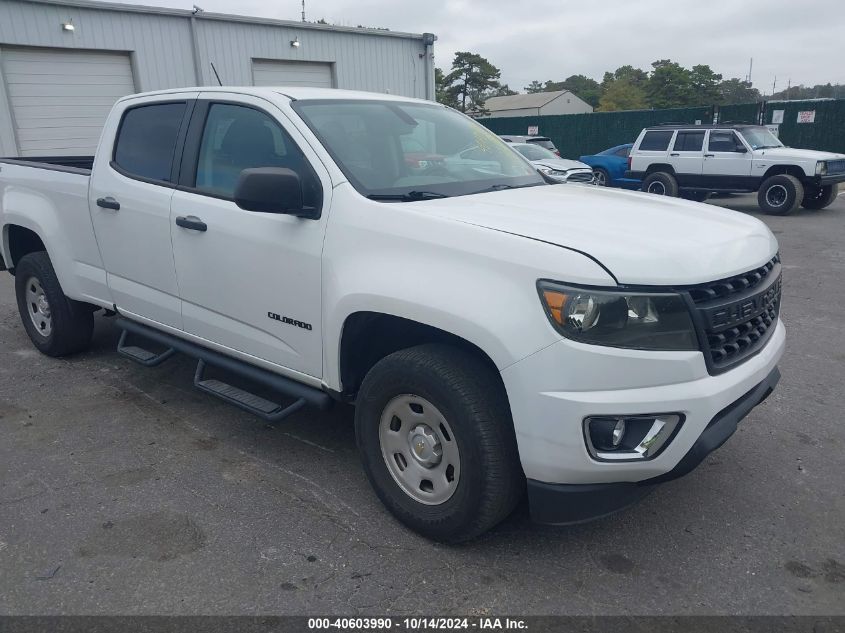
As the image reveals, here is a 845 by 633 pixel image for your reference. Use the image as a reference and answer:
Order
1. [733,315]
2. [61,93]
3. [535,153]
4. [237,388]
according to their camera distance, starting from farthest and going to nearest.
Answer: [535,153], [61,93], [237,388], [733,315]

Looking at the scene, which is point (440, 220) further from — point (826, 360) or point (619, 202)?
point (826, 360)

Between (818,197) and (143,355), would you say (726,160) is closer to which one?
(818,197)

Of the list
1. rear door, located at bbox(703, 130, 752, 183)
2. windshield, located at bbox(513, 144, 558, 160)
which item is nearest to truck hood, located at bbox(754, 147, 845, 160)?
rear door, located at bbox(703, 130, 752, 183)

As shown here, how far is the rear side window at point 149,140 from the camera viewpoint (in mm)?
4055

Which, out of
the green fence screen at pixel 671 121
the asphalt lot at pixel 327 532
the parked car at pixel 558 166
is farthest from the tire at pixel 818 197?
the asphalt lot at pixel 327 532

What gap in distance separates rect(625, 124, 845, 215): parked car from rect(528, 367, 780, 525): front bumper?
13.0 meters

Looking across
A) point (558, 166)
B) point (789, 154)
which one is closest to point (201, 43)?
point (558, 166)

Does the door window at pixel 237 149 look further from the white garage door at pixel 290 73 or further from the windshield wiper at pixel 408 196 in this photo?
the white garage door at pixel 290 73

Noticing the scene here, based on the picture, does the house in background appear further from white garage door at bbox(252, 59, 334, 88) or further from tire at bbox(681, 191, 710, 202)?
tire at bbox(681, 191, 710, 202)

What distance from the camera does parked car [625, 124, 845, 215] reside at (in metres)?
13.7

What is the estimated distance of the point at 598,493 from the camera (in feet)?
8.27

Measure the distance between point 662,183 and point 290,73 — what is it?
9.11 meters

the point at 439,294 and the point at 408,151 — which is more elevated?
the point at 408,151

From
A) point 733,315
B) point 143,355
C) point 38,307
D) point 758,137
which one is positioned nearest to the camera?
point 733,315
